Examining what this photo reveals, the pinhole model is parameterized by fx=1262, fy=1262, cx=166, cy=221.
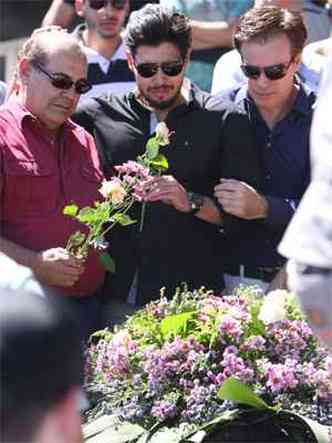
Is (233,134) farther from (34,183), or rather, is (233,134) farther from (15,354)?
(15,354)

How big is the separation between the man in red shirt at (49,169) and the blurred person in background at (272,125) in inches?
23.1

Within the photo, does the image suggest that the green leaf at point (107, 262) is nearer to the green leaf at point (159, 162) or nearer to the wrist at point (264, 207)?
the green leaf at point (159, 162)

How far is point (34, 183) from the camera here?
445 centimetres

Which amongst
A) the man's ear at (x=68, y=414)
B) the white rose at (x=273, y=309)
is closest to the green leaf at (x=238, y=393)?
the white rose at (x=273, y=309)

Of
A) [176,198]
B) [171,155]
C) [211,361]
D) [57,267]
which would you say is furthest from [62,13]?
[211,361]

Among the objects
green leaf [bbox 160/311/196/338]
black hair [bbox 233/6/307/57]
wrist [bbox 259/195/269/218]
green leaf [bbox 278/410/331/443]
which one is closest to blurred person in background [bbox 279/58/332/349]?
green leaf [bbox 278/410/331/443]

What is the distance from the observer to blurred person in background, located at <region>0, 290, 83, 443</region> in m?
1.93

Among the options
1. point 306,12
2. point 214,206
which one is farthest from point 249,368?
point 306,12

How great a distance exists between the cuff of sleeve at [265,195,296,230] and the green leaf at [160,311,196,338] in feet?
3.42

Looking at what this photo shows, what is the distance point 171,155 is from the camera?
4703 mm

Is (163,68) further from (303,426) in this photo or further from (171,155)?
(303,426)

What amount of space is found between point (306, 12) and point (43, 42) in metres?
2.19

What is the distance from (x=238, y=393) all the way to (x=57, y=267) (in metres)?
1.13

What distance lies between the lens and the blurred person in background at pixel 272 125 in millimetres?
4781
